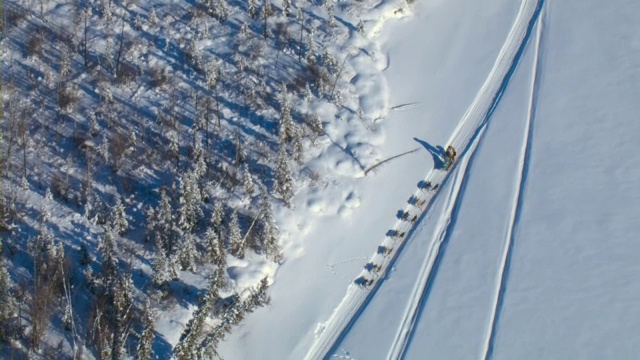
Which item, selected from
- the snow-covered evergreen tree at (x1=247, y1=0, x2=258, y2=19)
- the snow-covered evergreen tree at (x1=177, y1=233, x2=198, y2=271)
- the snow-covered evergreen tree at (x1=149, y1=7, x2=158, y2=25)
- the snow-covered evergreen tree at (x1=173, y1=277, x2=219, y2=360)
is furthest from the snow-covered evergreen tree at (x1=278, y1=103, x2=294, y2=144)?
the snow-covered evergreen tree at (x1=173, y1=277, x2=219, y2=360)

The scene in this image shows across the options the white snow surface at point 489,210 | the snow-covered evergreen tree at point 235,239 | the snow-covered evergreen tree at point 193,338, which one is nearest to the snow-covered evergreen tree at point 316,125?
the white snow surface at point 489,210

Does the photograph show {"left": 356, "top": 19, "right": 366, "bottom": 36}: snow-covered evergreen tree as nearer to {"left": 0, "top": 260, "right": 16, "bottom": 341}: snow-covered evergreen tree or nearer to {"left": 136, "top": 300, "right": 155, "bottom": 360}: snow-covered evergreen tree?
{"left": 136, "top": 300, "right": 155, "bottom": 360}: snow-covered evergreen tree

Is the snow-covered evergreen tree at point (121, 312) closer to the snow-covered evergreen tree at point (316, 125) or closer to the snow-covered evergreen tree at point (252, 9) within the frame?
the snow-covered evergreen tree at point (316, 125)

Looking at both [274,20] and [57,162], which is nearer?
[57,162]

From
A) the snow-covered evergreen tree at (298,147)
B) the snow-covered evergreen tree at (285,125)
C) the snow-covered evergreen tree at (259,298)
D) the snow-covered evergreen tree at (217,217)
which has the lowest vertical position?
the snow-covered evergreen tree at (259,298)

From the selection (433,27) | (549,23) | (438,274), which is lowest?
(438,274)

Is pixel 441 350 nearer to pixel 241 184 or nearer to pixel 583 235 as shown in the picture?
pixel 583 235

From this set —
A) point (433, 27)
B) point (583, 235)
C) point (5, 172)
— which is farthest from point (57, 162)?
point (583, 235)
